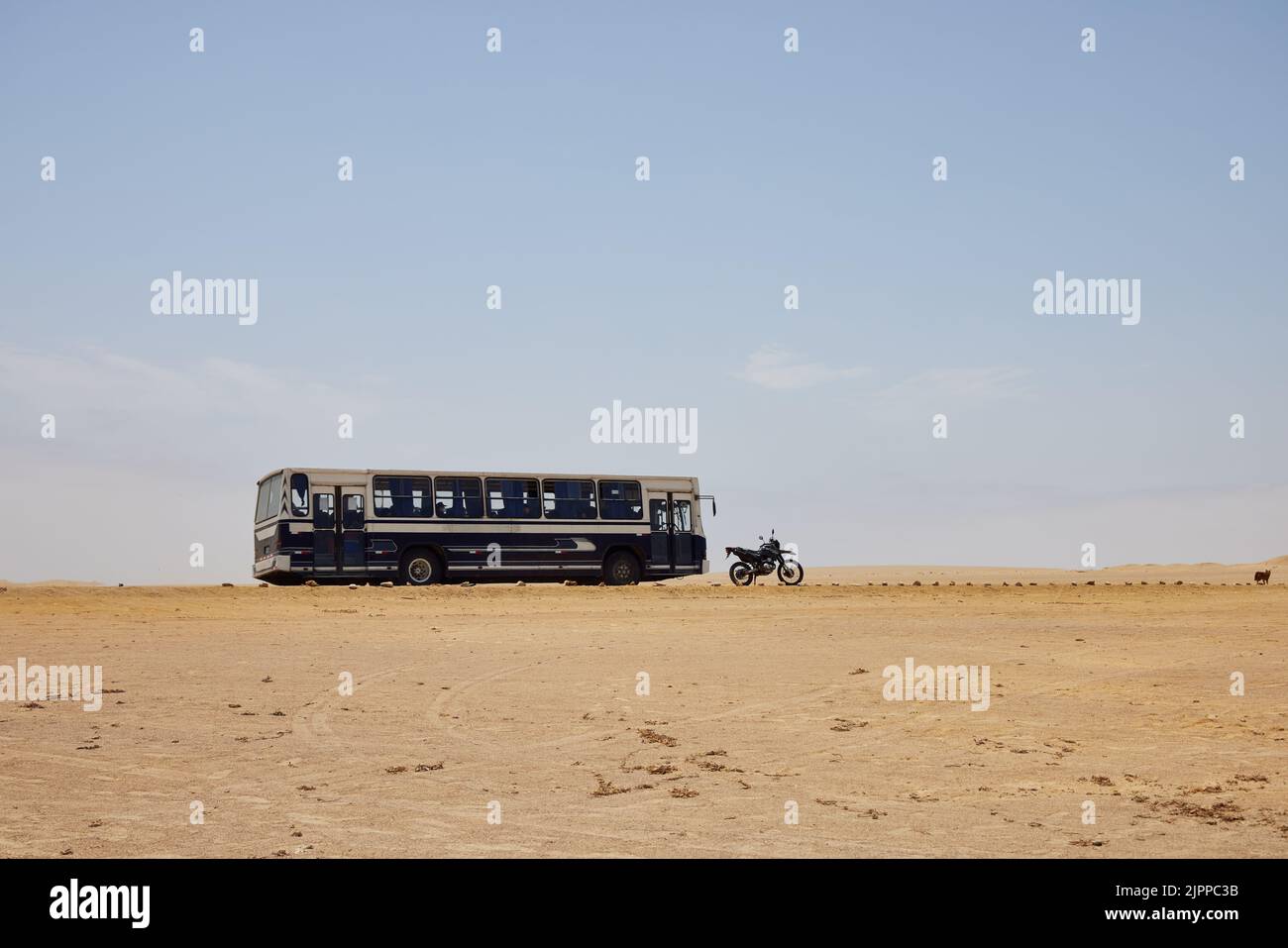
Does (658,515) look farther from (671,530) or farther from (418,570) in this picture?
(418,570)

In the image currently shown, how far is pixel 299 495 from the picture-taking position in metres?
34.3

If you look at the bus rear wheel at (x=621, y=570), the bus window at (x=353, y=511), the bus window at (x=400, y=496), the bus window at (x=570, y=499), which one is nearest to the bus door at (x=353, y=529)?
the bus window at (x=353, y=511)

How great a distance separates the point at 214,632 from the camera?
23.3 meters

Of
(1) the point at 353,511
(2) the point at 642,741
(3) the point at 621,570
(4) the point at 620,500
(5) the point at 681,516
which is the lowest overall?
(2) the point at 642,741

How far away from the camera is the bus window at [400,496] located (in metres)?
35.5

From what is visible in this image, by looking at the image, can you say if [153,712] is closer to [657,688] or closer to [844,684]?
[657,688]

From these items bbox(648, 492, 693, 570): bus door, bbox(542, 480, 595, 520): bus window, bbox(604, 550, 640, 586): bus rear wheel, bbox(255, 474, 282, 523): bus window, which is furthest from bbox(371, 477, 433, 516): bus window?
bbox(648, 492, 693, 570): bus door

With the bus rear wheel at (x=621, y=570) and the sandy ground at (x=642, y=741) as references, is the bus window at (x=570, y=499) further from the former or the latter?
the sandy ground at (x=642, y=741)

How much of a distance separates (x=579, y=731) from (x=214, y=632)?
1148 cm

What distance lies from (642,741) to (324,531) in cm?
2285

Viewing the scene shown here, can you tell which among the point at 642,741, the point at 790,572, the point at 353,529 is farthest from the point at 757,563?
the point at 642,741
